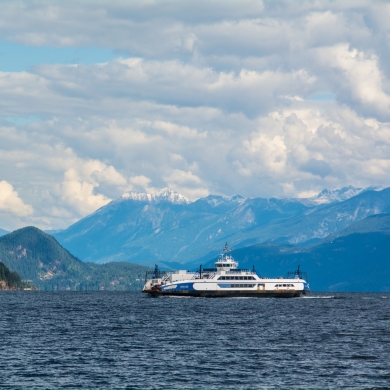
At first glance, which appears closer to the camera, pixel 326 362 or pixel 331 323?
pixel 326 362

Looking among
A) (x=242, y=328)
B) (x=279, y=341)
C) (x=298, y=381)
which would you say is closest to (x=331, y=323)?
(x=242, y=328)

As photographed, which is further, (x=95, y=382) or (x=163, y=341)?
(x=163, y=341)

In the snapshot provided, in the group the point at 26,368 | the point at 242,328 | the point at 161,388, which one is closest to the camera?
the point at 161,388

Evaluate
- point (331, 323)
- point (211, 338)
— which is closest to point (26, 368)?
point (211, 338)

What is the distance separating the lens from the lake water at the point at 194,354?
94681 millimetres

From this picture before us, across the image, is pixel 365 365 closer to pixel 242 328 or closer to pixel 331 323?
pixel 242 328

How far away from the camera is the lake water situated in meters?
94.7

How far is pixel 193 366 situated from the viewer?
106 meters

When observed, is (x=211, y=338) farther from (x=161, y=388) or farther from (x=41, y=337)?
(x=161, y=388)

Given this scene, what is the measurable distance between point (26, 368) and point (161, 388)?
835 inches

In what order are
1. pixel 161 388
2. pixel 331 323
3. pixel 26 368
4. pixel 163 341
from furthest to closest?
pixel 331 323 < pixel 163 341 < pixel 26 368 < pixel 161 388

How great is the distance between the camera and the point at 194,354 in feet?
384

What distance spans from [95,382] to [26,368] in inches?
524

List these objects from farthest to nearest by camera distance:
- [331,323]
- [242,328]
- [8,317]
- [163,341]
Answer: [8,317]
[331,323]
[242,328]
[163,341]
